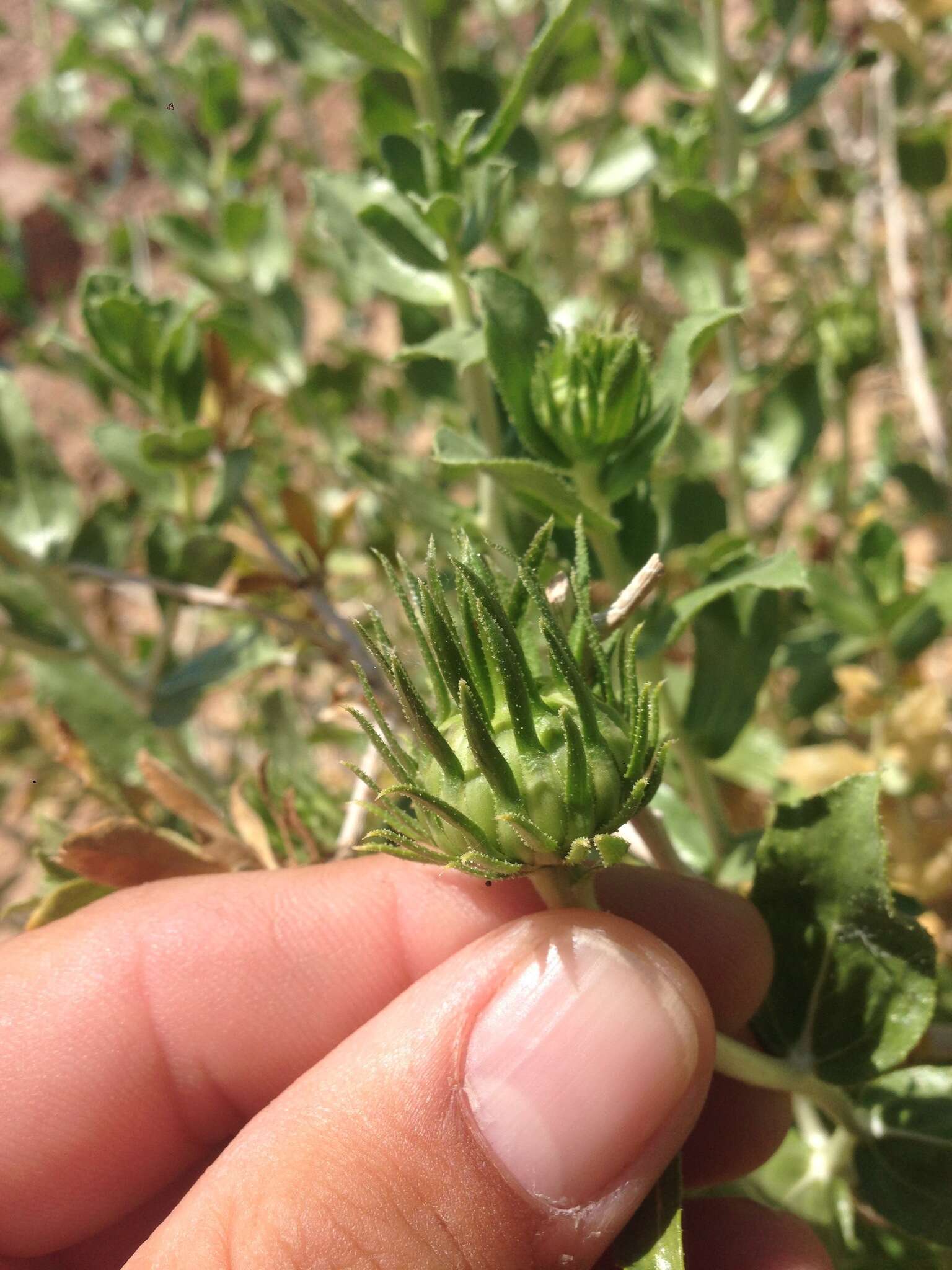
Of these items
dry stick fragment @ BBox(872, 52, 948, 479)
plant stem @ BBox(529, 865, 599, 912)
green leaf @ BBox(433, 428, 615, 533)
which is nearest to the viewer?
plant stem @ BBox(529, 865, 599, 912)

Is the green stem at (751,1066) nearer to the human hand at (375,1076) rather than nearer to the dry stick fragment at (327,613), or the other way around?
the human hand at (375,1076)

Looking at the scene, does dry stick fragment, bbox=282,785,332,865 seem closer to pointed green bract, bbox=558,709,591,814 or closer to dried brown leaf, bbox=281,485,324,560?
dried brown leaf, bbox=281,485,324,560

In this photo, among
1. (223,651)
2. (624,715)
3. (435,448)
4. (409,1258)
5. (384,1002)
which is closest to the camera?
(624,715)

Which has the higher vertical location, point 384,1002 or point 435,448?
point 435,448

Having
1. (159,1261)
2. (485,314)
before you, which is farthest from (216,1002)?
(485,314)

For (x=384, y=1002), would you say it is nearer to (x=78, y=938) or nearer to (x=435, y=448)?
(x=78, y=938)

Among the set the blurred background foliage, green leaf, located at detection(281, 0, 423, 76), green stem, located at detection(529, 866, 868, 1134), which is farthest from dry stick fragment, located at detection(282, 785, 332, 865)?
green leaf, located at detection(281, 0, 423, 76)

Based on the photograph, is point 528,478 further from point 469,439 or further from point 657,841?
point 657,841

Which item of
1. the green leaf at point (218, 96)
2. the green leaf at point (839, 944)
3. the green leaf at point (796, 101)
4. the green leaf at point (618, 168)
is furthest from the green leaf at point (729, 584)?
the green leaf at point (218, 96)
